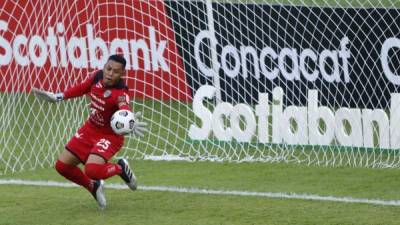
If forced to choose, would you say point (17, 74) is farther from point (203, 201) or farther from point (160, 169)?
point (203, 201)

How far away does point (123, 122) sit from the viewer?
969 cm

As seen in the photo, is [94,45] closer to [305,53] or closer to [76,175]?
[305,53]

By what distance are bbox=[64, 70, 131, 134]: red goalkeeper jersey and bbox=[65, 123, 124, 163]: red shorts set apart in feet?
0.19

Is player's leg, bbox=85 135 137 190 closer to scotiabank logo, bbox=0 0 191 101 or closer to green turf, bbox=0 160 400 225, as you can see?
green turf, bbox=0 160 400 225

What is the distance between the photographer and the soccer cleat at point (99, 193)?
10047 mm

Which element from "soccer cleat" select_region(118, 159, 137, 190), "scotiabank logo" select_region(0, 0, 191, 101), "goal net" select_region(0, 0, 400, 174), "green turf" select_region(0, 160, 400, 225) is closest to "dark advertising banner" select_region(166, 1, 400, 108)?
"goal net" select_region(0, 0, 400, 174)

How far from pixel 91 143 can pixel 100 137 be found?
0.12 m

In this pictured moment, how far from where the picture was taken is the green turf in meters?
9.56

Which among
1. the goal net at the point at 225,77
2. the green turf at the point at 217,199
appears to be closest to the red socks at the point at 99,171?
the green turf at the point at 217,199

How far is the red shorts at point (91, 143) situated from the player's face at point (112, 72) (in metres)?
0.49

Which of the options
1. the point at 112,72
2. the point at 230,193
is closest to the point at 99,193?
the point at 112,72

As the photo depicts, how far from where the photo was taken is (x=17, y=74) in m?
17.0

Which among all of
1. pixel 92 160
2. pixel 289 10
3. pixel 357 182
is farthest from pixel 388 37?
pixel 92 160

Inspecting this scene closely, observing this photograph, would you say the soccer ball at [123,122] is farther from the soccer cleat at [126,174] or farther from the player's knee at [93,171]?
the soccer cleat at [126,174]
